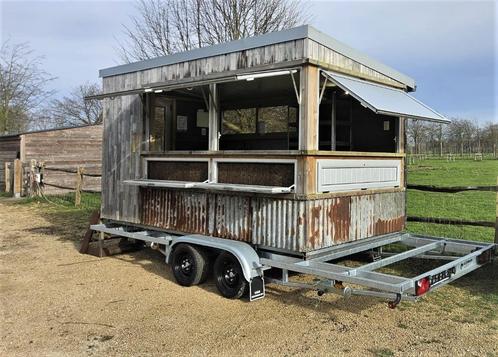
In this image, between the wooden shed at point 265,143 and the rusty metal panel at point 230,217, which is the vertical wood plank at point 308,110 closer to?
the wooden shed at point 265,143

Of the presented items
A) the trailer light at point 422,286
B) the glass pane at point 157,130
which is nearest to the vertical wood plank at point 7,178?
the glass pane at point 157,130

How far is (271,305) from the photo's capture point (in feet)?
17.9

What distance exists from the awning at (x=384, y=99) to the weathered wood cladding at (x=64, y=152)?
49.2 ft

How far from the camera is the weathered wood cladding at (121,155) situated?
7.79 m

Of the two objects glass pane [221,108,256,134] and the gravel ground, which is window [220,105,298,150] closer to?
glass pane [221,108,256,134]

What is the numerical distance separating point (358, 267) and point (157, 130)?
4364 mm

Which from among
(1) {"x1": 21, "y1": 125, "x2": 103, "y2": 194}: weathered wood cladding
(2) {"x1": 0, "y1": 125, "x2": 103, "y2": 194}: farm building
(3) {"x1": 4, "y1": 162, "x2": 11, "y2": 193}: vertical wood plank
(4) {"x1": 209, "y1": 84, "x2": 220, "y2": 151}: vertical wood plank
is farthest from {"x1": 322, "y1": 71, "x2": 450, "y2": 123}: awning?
(3) {"x1": 4, "y1": 162, "x2": 11, "y2": 193}: vertical wood plank

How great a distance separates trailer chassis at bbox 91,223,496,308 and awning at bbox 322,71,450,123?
5.66ft

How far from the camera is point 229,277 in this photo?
19.0ft

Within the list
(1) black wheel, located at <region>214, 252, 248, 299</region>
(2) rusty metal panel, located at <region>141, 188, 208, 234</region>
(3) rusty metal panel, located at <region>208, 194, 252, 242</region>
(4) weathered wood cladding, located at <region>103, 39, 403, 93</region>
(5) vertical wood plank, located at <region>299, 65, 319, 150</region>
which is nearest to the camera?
(5) vertical wood plank, located at <region>299, 65, 319, 150</region>

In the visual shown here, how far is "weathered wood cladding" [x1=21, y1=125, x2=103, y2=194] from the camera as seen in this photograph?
19078mm

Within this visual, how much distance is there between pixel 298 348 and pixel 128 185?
4698 millimetres

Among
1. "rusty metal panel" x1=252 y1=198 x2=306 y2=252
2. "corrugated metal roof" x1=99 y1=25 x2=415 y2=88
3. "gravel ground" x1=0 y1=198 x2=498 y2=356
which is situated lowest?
"gravel ground" x1=0 y1=198 x2=498 y2=356

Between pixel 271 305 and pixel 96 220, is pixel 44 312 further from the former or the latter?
pixel 96 220
